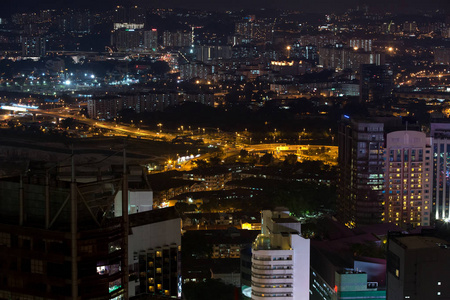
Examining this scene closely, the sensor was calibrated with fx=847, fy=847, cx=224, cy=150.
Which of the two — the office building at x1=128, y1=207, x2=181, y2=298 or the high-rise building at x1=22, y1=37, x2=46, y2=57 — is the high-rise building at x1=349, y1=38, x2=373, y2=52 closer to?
the high-rise building at x1=22, y1=37, x2=46, y2=57

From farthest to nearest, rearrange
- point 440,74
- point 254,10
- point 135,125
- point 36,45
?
point 254,10
point 36,45
point 440,74
point 135,125

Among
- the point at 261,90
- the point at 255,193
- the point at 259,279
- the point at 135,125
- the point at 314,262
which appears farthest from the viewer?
the point at 261,90

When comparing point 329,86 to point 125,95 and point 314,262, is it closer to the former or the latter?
point 125,95

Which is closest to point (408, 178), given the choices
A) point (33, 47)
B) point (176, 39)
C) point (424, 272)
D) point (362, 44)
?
point (424, 272)

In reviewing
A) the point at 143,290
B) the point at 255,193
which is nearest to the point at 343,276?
the point at 143,290

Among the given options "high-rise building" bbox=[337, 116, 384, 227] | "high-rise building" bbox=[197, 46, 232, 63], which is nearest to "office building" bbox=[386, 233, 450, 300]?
"high-rise building" bbox=[337, 116, 384, 227]

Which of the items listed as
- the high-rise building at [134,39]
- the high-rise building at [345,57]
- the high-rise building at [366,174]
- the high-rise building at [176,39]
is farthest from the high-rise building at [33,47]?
the high-rise building at [366,174]
